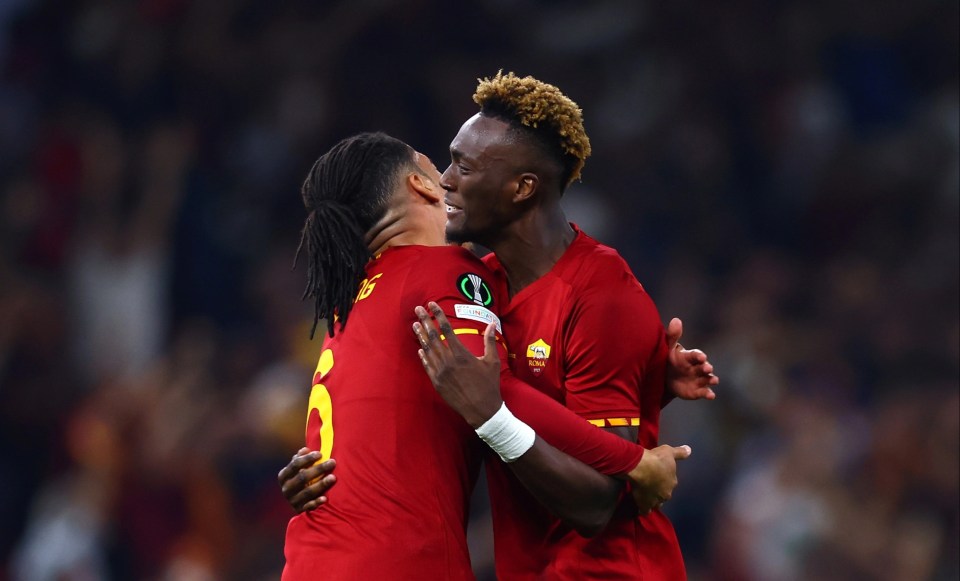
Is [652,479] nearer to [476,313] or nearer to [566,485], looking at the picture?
[566,485]

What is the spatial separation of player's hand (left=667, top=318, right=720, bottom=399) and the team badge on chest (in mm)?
379

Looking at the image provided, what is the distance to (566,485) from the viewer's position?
313cm

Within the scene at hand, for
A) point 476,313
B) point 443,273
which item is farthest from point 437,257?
point 476,313

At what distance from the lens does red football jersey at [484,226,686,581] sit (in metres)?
3.31

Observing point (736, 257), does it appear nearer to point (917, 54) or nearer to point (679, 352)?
point (917, 54)

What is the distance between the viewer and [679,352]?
11.7ft

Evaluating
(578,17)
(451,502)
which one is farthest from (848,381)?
(451,502)

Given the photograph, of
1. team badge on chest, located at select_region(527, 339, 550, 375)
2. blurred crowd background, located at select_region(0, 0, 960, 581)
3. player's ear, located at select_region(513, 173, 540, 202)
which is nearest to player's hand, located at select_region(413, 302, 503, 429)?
team badge on chest, located at select_region(527, 339, 550, 375)

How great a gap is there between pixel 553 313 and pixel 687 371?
1.44 ft

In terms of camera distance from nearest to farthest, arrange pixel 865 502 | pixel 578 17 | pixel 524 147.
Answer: pixel 524 147
pixel 865 502
pixel 578 17

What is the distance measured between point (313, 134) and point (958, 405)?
4205 mm

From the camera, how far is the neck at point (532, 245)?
11.5 feet

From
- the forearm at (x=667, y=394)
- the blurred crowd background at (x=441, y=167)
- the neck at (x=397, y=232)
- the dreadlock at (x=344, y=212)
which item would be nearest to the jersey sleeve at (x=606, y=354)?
the forearm at (x=667, y=394)

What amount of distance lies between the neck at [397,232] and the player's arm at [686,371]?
70cm
